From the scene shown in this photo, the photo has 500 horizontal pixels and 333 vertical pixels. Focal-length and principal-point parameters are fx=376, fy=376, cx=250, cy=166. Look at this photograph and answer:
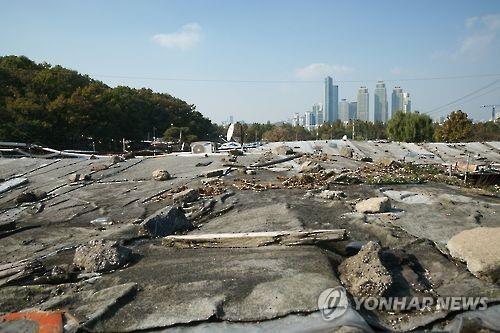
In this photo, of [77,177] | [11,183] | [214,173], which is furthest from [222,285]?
[11,183]

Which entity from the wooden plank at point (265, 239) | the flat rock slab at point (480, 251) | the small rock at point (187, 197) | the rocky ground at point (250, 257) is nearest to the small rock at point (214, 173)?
the rocky ground at point (250, 257)

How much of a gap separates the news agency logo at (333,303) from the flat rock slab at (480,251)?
163 centimetres

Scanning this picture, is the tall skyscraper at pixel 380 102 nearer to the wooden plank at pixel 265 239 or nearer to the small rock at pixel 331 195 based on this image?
the small rock at pixel 331 195

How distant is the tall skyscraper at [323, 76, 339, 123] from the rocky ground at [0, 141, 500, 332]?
147714mm

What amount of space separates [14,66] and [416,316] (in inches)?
1473

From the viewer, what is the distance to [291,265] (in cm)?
442

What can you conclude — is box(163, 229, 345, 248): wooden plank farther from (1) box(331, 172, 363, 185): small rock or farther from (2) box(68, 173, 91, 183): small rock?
(2) box(68, 173, 91, 183): small rock

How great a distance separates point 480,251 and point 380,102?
13966 cm

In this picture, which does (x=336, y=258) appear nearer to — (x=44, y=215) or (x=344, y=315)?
(x=344, y=315)

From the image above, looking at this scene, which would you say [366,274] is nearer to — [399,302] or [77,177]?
[399,302]

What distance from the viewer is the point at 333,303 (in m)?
3.52

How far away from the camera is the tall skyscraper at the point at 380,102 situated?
424ft

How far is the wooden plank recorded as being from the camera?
526 cm

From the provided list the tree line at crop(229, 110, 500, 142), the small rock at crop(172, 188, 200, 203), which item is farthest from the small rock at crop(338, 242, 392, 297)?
the tree line at crop(229, 110, 500, 142)
